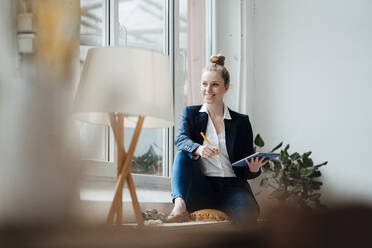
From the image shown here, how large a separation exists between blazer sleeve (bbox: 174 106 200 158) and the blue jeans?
3 centimetres

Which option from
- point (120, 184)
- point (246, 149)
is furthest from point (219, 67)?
point (120, 184)

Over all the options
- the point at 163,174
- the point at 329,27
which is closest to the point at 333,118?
the point at 329,27

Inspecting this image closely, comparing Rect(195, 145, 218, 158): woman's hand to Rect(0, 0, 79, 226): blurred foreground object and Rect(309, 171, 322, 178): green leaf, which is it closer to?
Rect(309, 171, 322, 178): green leaf

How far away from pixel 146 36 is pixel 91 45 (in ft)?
11.0

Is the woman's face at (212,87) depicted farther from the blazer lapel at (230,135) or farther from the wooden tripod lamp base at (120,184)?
the wooden tripod lamp base at (120,184)

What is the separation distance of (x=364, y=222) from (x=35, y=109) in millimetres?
99

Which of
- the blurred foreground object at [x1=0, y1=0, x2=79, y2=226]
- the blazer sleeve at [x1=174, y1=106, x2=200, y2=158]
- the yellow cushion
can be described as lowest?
the yellow cushion

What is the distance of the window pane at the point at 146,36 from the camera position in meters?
3.19

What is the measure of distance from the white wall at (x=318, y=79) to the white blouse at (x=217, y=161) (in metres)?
1.17

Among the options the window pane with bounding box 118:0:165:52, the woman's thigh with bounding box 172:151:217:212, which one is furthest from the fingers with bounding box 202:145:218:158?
the window pane with bounding box 118:0:165:52

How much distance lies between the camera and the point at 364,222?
0.15 m

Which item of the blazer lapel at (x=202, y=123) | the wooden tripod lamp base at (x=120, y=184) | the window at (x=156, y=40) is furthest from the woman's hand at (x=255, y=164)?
the wooden tripod lamp base at (x=120, y=184)

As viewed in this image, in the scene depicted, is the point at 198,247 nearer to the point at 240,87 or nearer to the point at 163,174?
the point at 163,174

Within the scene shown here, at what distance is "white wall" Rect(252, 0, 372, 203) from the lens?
3.71m
